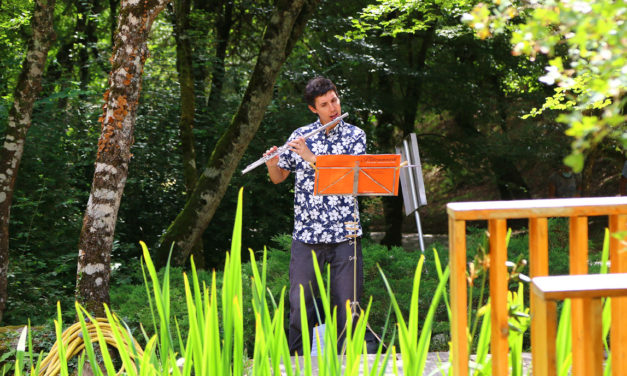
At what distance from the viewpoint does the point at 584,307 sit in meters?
1.16

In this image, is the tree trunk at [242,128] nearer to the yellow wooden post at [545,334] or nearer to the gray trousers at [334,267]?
the gray trousers at [334,267]

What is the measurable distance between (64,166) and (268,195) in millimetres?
2425

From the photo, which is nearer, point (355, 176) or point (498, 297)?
point (498, 297)

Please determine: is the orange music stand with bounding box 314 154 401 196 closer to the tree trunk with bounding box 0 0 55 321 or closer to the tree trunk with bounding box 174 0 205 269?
the tree trunk with bounding box 0 0 55 321

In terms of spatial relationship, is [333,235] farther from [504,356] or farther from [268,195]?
[268,195]

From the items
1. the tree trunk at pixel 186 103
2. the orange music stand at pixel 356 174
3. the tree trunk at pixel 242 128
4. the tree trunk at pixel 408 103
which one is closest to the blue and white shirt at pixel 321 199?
the orange music stand at pixel 356 174

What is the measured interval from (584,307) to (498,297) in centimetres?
22

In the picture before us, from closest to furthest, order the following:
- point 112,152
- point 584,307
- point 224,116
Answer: point 584,307, point 112,152, point 224,116

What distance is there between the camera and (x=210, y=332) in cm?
157

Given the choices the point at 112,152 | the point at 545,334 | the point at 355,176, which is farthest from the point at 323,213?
the point at 545,334

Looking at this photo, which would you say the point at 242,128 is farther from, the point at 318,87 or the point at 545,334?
the point at 545,334

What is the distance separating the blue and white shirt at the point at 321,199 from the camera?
138 inches

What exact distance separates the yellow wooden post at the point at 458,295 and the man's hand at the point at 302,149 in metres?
1.97

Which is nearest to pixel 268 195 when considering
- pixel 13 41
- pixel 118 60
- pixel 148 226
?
pixel 148 226
